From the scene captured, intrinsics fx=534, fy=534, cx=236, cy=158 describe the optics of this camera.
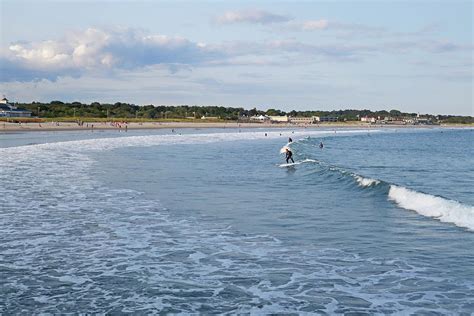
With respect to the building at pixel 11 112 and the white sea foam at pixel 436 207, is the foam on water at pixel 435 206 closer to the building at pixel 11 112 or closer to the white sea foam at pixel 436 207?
the white sea foam at pixel 436 207

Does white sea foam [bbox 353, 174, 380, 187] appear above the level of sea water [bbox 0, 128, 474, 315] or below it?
above

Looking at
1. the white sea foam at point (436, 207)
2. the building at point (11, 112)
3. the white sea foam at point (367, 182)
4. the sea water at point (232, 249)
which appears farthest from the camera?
the building at point (11, 112)

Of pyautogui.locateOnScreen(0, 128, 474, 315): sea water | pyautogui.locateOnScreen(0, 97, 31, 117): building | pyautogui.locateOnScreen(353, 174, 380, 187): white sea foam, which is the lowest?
pyautogui.locateOnScreen(0, 128, 474, 315): sea water

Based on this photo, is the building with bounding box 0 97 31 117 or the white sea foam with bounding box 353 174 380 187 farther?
the building with bounding box 0 97 31 117

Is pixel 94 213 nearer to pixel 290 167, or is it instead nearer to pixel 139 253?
pixel 139 253

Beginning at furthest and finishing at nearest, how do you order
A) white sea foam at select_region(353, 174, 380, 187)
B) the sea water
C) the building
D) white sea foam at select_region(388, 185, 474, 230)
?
the building → white sea foam at select_region(353, 174, 380, 187) → white sea foam at select_region(388, 185, 474, 230) → the sea water

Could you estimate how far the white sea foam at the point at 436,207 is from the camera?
52.0 ft

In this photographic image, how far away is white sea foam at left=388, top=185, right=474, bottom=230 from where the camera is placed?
52.0 ft

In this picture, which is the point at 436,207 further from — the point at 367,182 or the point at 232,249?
the point at 232,249

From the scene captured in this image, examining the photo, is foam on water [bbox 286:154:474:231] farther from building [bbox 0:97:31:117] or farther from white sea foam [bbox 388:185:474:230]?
building [bbox 0:97:31:117]

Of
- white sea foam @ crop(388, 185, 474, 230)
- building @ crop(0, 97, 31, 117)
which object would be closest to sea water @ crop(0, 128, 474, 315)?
white sea foam @ crop(388, 185, 474, 230)

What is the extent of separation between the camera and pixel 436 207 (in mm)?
17547

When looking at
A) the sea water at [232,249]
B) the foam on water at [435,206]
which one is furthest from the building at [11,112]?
the foam on water at [435,206]

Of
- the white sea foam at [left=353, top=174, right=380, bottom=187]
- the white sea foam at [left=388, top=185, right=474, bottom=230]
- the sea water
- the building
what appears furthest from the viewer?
the building
